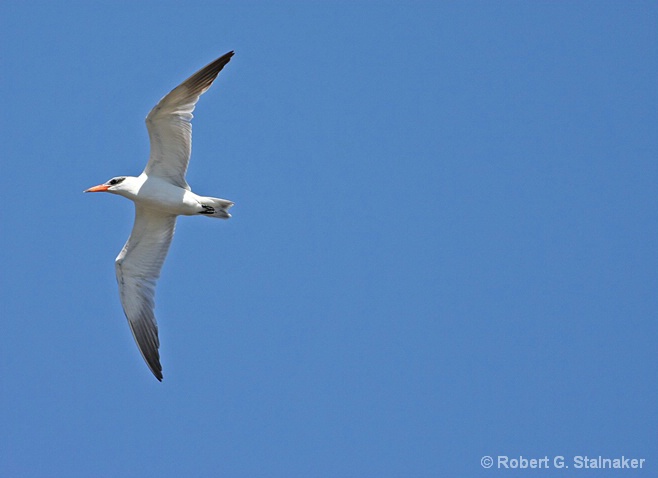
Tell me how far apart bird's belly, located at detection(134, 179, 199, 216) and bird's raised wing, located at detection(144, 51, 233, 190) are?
0.83 feet

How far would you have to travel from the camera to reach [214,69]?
14.8 metres

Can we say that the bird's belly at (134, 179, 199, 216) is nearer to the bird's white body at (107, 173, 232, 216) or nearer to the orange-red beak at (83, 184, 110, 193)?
the bird's white body at (107, 173, 232, 216)

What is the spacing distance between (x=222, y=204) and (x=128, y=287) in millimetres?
2613

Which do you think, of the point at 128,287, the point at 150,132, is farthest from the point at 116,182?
the point at 128,287

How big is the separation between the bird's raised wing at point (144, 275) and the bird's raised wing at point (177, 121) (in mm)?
1365

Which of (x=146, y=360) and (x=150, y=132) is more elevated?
(x=150, y=132)

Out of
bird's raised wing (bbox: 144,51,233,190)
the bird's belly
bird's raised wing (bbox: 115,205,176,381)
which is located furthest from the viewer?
bird's raised wing (bbox: 115,205,176,381)

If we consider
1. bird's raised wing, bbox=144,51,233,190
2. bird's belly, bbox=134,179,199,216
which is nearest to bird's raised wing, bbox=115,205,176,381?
bird's belly, bbox=134,179,199,216

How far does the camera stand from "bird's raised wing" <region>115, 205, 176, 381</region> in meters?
16.5

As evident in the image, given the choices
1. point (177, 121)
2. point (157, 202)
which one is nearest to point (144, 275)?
point (157, 202)

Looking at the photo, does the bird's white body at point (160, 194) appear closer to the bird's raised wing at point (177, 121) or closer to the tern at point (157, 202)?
the tern at point (157, 202)

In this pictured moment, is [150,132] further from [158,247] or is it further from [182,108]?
[158,247]

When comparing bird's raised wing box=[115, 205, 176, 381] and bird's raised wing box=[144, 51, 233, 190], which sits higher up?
bird's raised wing box=[144, 51, 233, 190]

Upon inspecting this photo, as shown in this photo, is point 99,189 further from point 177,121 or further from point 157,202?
point 177,121
